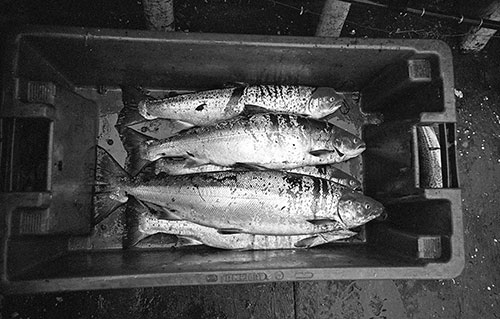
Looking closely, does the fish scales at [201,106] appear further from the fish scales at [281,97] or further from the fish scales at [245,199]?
the fish scales at [245,199]

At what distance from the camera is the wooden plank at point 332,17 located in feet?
7.91

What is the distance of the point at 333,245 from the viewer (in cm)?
232

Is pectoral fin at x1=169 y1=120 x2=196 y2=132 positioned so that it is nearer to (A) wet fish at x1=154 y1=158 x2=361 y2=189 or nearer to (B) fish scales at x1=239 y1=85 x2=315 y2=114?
(A) wet fish at x1=154 y1=158 x2=361 y2=189

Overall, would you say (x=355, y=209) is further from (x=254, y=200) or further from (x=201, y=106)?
(x=201, y=106)

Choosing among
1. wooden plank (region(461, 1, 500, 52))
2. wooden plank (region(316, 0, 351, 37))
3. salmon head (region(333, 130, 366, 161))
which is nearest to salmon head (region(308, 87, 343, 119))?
salmon head (region(333, 130, 366, 161))

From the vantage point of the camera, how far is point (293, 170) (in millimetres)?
2258

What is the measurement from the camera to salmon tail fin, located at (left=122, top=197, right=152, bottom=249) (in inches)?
86.7

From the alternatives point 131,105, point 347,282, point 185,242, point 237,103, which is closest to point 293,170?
point 237,103

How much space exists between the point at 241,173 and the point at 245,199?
0.44 feet

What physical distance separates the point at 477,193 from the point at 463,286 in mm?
587

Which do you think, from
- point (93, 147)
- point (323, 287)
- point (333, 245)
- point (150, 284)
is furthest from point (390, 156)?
point (93, 147)

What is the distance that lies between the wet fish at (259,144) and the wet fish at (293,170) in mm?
47

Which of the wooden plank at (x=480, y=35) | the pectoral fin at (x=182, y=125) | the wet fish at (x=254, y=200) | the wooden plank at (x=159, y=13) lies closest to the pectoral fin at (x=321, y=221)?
the wet fish at (x=254, y=200)

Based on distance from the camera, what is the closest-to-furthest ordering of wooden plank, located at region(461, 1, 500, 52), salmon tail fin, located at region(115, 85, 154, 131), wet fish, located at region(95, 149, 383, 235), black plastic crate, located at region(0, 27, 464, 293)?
black plastic crate, located at region(0, 27, 464, 293) → wet fish, located at region(95, 149, 383, 235) → salmon tail fin, located at region(115, 85, 154, 131) → wooden plank, located at region(461, 1, 500, 52)
